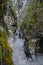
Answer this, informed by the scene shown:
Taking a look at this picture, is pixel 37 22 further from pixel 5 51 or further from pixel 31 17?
pixel 5 51

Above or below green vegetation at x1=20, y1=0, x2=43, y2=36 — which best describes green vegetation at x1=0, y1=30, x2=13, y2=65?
above

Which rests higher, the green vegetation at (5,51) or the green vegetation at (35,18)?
the green vegetation at (5,51)

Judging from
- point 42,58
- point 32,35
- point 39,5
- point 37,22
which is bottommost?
point 42,58

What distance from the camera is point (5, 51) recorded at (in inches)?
173

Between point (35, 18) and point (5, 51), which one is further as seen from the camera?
point (35, 18)

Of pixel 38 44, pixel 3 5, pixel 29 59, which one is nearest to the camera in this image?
pixel 3 5

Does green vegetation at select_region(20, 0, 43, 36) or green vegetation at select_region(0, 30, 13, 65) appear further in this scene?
green vegetation at select_region(20, 0, 43, 36)

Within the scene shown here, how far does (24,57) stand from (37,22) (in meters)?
1.68

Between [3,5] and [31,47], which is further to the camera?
[31,47]

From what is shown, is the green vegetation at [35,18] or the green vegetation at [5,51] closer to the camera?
the green vegetation at [5,51]

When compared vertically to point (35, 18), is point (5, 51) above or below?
above

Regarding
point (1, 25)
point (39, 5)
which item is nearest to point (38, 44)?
point (39, 5)

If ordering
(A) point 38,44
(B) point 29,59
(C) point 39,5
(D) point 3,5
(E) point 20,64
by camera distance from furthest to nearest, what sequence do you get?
(A) point 38,44, (C) point 39,5, (B) point 29,59, (E) point 20,64, (D) point 3,5

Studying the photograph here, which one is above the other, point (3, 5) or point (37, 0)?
point (3, 5)
